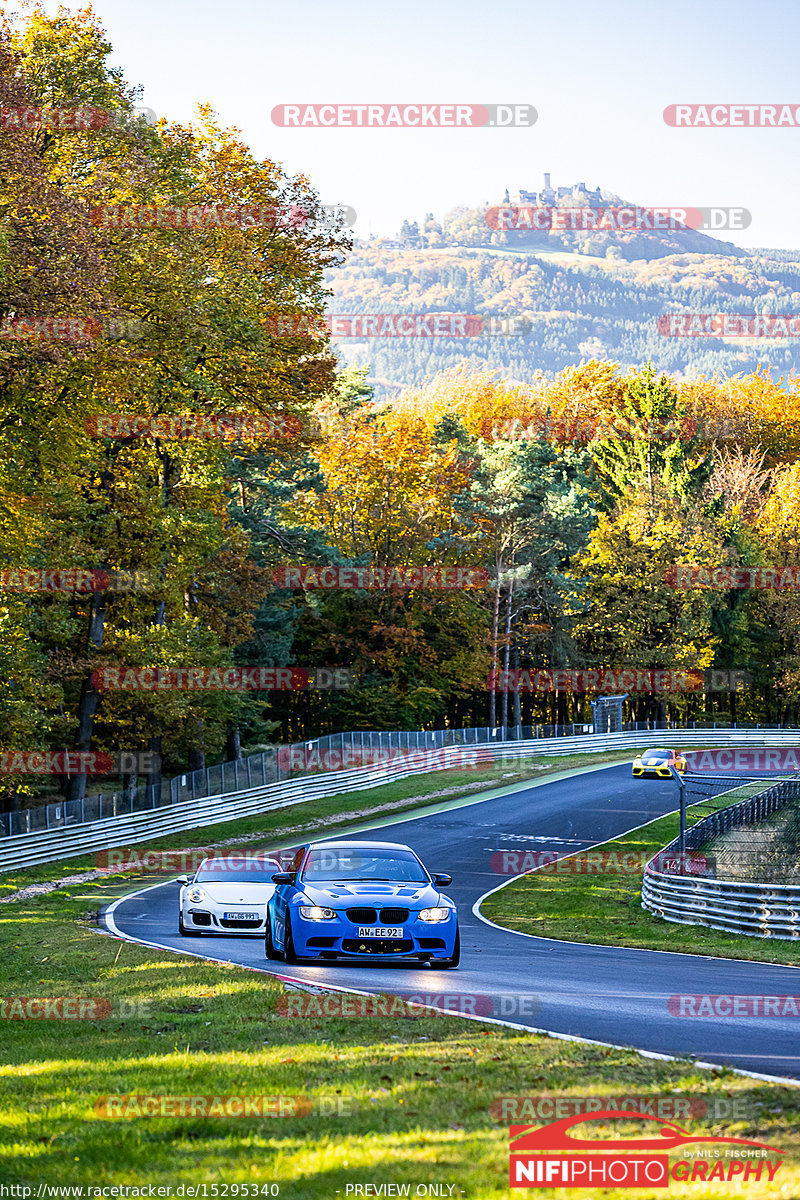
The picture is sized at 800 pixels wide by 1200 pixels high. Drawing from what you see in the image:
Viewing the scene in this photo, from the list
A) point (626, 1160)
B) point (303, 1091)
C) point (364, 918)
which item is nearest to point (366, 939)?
point (364, 918)

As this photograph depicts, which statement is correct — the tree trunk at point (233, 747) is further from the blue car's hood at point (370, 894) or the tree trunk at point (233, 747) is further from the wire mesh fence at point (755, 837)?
the blue car's hood at point (370, 894)

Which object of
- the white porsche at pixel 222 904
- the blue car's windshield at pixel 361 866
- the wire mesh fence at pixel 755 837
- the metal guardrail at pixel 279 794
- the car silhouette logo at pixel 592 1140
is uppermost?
→ the car silhouette logo at pixel 592 1140

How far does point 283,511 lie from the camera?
50000 millimetres

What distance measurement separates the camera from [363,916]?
13.1 metres

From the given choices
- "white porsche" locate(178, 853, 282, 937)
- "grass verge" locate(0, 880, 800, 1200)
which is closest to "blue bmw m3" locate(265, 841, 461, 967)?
"grass verge" locate(0, 880, 800, 1200)

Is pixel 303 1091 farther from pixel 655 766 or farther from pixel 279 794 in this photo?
pixel 655 766

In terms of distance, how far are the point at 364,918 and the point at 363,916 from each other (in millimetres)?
24

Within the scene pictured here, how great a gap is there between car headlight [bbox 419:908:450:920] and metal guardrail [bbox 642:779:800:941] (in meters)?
8.91

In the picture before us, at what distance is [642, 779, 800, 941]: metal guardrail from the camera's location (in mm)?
20047

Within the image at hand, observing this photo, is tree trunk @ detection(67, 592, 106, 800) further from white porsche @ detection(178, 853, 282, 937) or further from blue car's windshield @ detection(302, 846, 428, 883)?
blue car's windshield @ detection(302, 846, 428, 883)

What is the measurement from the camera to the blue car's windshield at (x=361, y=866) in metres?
14.0

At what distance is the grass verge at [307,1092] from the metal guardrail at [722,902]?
39.0 feet

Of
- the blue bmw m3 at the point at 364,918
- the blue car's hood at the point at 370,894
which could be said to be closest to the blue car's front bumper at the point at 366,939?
the blue bmw m3 at the point at 364,918

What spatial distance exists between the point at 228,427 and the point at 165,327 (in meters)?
4.34
